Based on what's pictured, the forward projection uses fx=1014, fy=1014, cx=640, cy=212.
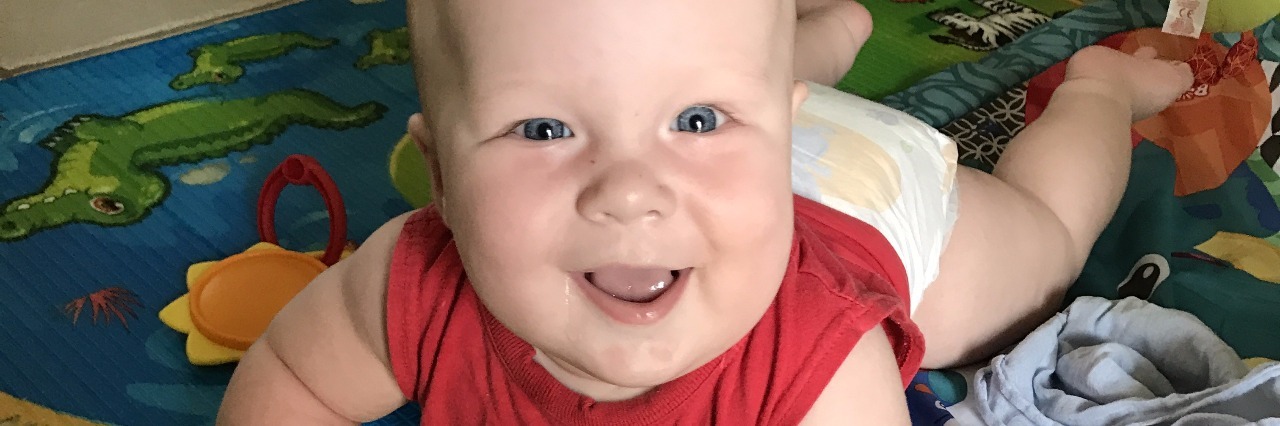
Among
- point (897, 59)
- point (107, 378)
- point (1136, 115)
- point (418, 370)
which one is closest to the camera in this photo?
point (418, 370)

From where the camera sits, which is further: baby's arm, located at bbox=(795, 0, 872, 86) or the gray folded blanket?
baby's arm, located at bbox=(795, 0, 872, 86)

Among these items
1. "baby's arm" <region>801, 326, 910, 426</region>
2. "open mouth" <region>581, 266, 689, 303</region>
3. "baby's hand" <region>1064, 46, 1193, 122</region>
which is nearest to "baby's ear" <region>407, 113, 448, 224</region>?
"open mouth" <region>581, 266, 689, 303</region>

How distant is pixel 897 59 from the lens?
1283 mm

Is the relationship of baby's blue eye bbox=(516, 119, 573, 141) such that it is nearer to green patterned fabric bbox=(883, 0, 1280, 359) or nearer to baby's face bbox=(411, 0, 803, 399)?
baby's face bbox=(411, 0, 803, 399)

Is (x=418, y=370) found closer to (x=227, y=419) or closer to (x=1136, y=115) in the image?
(x=227, y=419)

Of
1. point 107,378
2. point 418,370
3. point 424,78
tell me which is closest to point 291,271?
point 107,378

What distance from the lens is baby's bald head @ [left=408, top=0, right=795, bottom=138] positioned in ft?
1.50

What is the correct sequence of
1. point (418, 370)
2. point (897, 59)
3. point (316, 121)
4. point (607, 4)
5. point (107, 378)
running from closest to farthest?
point (607, 4), point (418, 370), point (107, 378), point (316, 121), point (897, 59)

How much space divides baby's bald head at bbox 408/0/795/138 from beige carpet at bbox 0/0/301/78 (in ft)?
3.35

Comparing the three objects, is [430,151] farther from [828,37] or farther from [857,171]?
[828,37]

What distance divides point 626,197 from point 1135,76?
79 cm

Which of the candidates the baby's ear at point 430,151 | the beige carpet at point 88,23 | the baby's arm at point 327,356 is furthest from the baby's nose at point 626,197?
the beige carpet at point 88,23

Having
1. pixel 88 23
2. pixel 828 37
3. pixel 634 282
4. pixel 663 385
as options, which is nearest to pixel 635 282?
pixel 634 282

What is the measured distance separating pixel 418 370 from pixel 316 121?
1.86 ft
